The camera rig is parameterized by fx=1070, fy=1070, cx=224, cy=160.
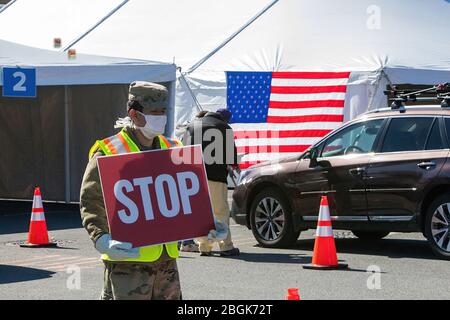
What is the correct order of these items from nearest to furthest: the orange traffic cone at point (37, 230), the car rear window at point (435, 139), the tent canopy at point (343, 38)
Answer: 1. the car rear window at point (435, 139)
2. the orange traffic cone at point (37, 230)
3. the tent canopy at point (343, 38)

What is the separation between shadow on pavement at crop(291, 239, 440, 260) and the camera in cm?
1254

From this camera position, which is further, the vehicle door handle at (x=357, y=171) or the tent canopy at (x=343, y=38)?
the tent canopy at (x=343, y=38)

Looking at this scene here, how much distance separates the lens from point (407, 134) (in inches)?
485

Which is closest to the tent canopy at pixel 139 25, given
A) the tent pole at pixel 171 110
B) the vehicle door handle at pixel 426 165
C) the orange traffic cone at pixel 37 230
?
the tent pole at pixel 171 110

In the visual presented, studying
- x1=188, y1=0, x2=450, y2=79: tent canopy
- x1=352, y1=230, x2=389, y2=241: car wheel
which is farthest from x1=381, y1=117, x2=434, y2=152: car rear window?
x1=188, y1=0, x2=450, y2=79: tent canopy

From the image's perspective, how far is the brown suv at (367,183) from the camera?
11.8 metres

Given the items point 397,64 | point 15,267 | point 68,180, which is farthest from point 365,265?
point 68,180

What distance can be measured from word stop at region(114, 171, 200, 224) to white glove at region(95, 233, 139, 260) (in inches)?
4.5

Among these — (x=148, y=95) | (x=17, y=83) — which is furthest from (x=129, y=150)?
(x=17, y=83)

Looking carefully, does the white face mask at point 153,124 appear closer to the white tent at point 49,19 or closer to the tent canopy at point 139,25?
the tent canopy at point 139,25

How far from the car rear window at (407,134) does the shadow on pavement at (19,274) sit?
4165 millimetres

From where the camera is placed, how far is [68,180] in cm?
2012

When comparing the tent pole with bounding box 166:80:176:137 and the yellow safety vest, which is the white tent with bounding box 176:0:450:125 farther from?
the yellow safety vest

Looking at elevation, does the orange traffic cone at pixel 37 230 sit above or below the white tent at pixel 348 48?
below
